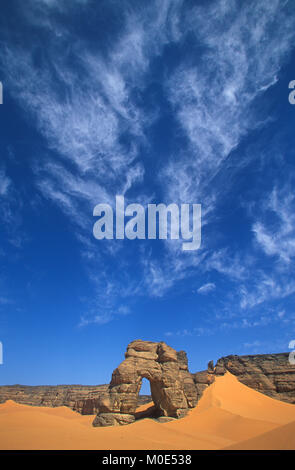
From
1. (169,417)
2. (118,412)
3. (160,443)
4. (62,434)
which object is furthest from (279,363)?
(62,434)

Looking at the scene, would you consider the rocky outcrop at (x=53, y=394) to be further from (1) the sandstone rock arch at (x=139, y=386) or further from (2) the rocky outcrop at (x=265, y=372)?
(1) the sandstone rock arch at (x=139, y=386)

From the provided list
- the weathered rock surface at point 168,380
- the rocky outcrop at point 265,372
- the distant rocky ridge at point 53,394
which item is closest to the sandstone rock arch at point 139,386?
the weathered rock surface at point 168,380

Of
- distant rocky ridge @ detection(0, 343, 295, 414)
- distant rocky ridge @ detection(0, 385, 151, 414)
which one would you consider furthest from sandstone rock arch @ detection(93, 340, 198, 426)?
distant rocky ridge @ detection(0, 385, 151, 414)

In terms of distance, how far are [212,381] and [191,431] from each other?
2013 cm

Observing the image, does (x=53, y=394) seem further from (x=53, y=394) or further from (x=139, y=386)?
(x=139, y=386)

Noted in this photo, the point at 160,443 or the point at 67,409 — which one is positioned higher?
the point at 160,443

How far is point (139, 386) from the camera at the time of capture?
2348 centimetres

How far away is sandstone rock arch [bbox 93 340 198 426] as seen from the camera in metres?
21.2

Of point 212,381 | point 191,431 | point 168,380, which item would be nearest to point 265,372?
point 212,381

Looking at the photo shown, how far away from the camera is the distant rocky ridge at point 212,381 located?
1405 inches

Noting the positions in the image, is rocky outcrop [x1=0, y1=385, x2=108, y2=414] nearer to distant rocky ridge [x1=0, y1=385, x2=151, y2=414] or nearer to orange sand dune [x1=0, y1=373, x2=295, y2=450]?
distant rocky ridge [x1=0, y1=385, x2=151, y2=414]

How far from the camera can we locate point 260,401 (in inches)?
1249

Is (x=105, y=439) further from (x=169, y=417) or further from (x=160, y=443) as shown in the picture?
(x=169, y=417)
